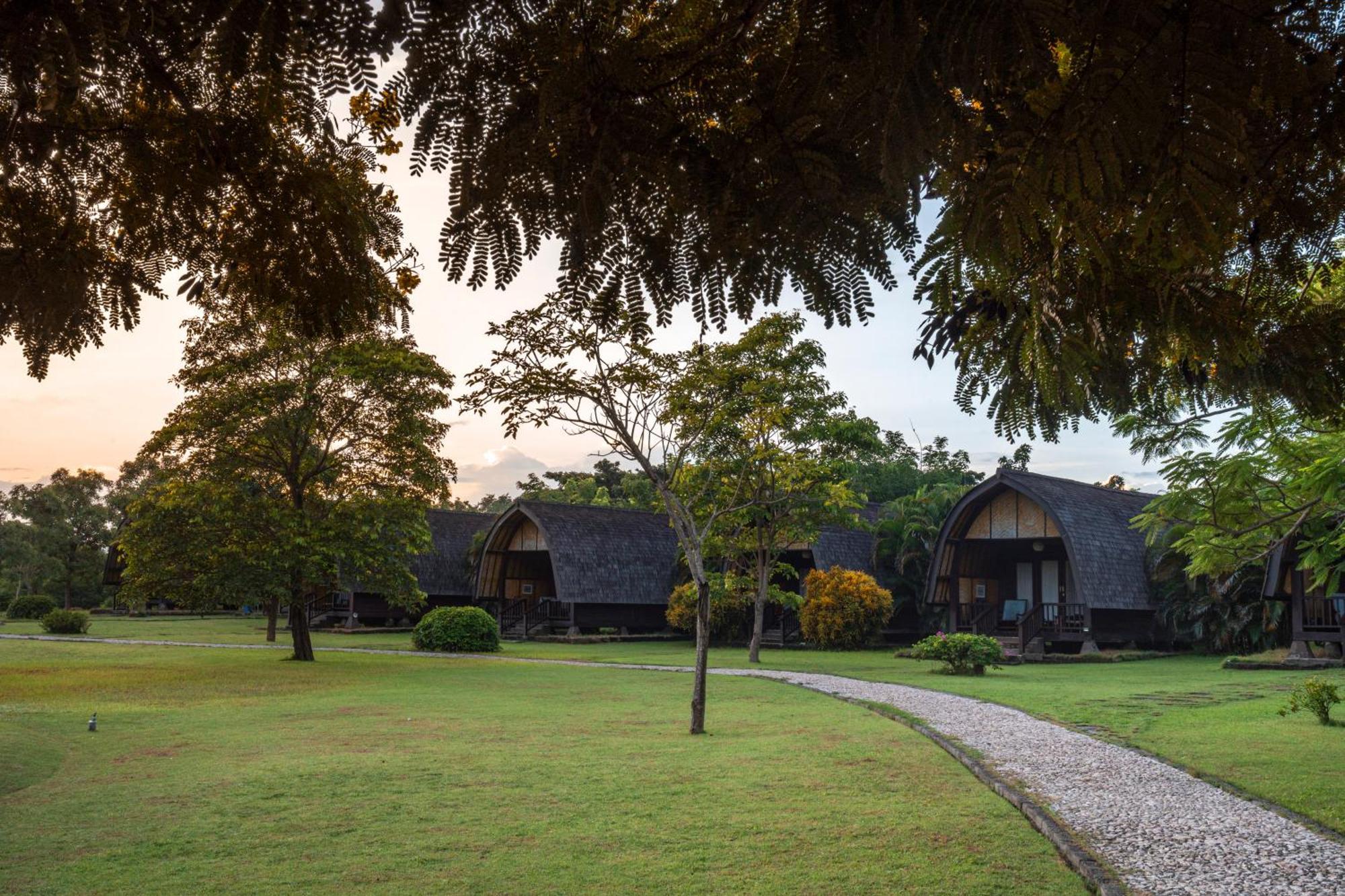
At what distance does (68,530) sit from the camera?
2255 inches

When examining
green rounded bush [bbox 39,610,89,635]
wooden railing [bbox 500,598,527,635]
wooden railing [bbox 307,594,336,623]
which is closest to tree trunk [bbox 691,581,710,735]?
wooden railing [bbox 500,598,527,635]

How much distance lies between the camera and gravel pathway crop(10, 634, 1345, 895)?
5672 mm

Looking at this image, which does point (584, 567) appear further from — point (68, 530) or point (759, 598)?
point (68, 530)

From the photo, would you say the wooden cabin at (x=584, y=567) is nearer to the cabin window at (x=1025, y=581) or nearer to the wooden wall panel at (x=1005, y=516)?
the cabin window at (x=1025, y=581)

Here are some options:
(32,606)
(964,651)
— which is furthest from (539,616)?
(32,606)

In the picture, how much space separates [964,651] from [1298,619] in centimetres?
868

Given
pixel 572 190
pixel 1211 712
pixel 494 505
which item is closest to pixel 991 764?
pixel 1211 712

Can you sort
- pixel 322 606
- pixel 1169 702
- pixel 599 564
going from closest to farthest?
pixel 1169 702, pixel 599 564, pixel 322 606

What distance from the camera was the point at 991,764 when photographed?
9.24 metres

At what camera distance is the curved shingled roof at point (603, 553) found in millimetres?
36625

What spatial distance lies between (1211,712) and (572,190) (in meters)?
13.3

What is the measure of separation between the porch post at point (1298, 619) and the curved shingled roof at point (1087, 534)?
4936 millimetres

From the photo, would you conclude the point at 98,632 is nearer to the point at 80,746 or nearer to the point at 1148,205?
the point at 80,746

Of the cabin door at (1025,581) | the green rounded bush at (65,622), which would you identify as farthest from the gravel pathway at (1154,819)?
the green rounded bush at (65,622)
